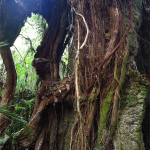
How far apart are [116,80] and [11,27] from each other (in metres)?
1.96

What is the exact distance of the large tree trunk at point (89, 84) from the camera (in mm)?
1225

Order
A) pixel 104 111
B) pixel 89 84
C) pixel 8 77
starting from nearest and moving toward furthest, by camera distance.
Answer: pixel 104 111 → pixel 89 84 → pixel 8 77

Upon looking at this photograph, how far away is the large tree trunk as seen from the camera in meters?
1.23

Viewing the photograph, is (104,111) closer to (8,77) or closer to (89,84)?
(89,84)

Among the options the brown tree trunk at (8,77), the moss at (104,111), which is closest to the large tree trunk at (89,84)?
the moss at (104,111)

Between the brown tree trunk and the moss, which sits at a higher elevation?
the brown tree trunk

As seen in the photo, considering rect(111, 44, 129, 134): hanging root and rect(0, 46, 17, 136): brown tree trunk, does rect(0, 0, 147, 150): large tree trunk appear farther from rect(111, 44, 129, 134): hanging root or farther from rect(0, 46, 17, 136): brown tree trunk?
rect(0, 46, 17, 136): brown tree trunk

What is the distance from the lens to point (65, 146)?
1728 mm

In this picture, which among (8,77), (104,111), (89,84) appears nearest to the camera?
(104,111)

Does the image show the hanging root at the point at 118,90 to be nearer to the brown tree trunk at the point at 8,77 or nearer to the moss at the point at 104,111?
the moss at the point at 104,111

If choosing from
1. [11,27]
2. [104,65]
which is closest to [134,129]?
[104,65]

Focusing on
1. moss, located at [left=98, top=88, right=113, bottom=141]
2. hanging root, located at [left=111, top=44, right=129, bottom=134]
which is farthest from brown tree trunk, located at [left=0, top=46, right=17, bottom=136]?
hanging root, located at [left=111, top=44, right=129, bottom=134]

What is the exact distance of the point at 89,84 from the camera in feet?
5.12

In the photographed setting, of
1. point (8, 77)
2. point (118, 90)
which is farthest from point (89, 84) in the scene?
point (8, 77)
